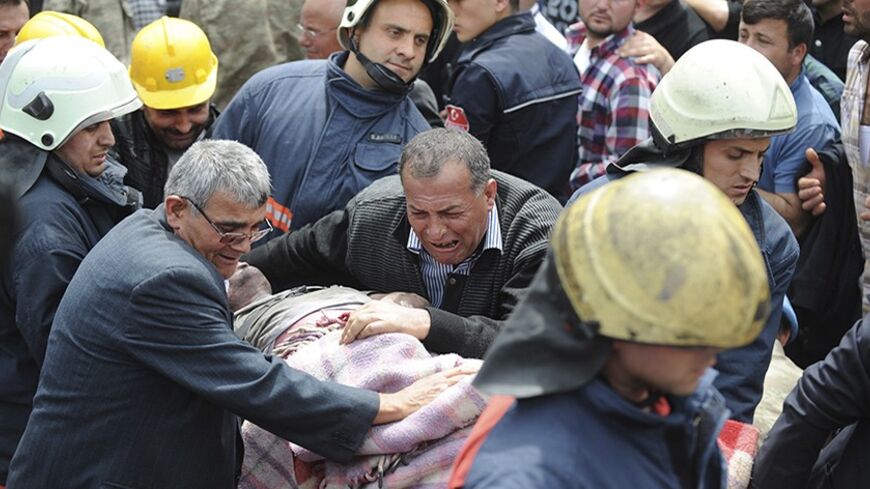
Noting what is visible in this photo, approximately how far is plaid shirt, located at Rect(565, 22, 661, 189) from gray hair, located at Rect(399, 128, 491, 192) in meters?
1.74

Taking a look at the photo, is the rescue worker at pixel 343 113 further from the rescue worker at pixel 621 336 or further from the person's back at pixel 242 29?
the rescue worker at pixel 621 336

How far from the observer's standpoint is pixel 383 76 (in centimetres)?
505

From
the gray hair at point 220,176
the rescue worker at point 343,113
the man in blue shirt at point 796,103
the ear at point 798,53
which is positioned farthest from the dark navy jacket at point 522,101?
the gray hair at point 220,176

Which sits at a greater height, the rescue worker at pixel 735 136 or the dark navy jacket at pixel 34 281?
the rescue worker at pixel 735 136

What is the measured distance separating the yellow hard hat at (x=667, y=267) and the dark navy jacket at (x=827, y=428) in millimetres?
1216

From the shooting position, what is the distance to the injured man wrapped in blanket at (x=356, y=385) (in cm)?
334

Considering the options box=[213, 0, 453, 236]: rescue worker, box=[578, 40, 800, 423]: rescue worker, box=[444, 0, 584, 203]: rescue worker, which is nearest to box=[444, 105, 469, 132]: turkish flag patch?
box=[444, 0, 584, 203]: rescue worker

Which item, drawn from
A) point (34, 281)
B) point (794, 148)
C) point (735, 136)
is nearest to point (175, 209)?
point (34, 281)

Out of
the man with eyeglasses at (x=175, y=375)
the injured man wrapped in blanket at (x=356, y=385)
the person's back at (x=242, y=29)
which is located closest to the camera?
the injured man wrapped in blanket at (x=356, y=385)

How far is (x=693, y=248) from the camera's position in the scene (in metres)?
2.04

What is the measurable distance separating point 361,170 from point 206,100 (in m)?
0.95

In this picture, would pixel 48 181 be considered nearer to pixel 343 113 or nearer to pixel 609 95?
pixel 343 113

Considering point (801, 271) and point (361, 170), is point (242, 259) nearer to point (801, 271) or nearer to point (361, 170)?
point (361, 170)

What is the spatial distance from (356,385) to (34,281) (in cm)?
112
